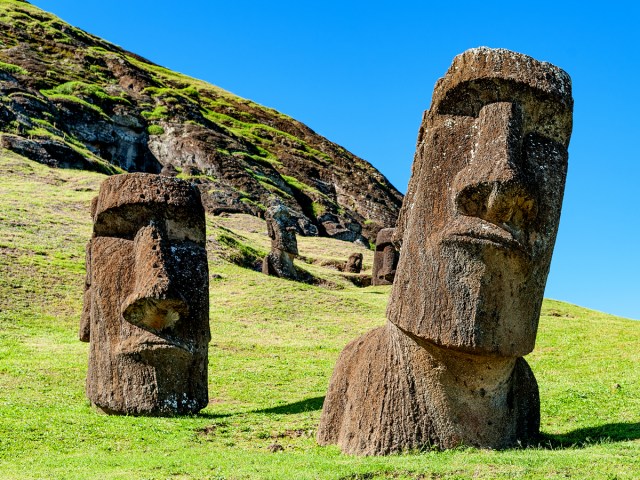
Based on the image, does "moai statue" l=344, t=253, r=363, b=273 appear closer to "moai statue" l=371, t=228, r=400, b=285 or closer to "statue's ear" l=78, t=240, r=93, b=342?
"moai statue" l=371, t=228, r=400, b=285

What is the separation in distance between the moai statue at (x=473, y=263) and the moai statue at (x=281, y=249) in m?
29.0

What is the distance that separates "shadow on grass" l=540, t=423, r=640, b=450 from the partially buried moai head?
1.34 meters

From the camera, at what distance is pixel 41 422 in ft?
40.5

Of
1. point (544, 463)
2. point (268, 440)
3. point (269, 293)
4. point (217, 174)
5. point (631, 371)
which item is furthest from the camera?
point (217, 174)

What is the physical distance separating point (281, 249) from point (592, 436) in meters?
29.0

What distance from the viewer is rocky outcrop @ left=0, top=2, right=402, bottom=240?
62.3 meters

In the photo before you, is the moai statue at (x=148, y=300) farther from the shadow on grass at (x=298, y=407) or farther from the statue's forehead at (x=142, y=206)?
the shadow on grass at (x=298, y=407)

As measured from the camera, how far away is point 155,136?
258ft

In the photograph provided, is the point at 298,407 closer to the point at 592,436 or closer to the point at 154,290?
the point at 154,290

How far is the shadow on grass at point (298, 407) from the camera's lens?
14.4m

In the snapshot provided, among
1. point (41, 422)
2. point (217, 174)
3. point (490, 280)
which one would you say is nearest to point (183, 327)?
point (41, 422)

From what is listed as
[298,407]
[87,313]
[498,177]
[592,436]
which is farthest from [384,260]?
[498,177]

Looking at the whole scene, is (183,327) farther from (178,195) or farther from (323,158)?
(323,158)

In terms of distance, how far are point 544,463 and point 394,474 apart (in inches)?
52.1
